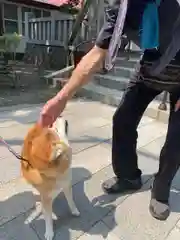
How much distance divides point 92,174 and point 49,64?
284 inches

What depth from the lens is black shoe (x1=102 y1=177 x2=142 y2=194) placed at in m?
2.05

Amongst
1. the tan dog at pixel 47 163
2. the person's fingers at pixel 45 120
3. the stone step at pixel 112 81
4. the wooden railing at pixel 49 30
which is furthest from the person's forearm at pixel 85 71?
the wooden railing at pixel 49 30

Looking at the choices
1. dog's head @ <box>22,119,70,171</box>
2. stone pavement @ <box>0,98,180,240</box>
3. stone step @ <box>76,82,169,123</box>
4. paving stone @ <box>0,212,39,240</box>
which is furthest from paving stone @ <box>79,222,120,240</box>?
A: stone step @ <box>76,82,169,123</box>

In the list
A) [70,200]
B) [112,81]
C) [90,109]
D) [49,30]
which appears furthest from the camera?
[49,30]

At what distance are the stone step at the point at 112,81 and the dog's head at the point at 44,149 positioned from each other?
3663 millimetres

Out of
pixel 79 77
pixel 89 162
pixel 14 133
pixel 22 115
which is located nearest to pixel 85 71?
pixel 79 77

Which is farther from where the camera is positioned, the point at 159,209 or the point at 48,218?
the point at 159,209

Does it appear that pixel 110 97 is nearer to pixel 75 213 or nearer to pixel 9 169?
pixel 9 169

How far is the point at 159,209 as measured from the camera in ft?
5.90

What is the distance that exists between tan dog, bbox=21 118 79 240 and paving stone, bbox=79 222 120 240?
0.77 feet

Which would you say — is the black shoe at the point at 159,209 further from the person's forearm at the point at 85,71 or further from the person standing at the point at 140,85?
the person's forearm at the point at 85,71

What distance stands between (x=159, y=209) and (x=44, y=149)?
1.01 meters

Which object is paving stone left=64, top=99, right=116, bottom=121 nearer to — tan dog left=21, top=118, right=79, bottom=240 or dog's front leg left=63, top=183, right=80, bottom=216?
dog's front leg left=63, top=183, right=80, bottom=216

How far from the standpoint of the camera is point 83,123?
3602 millimetres
